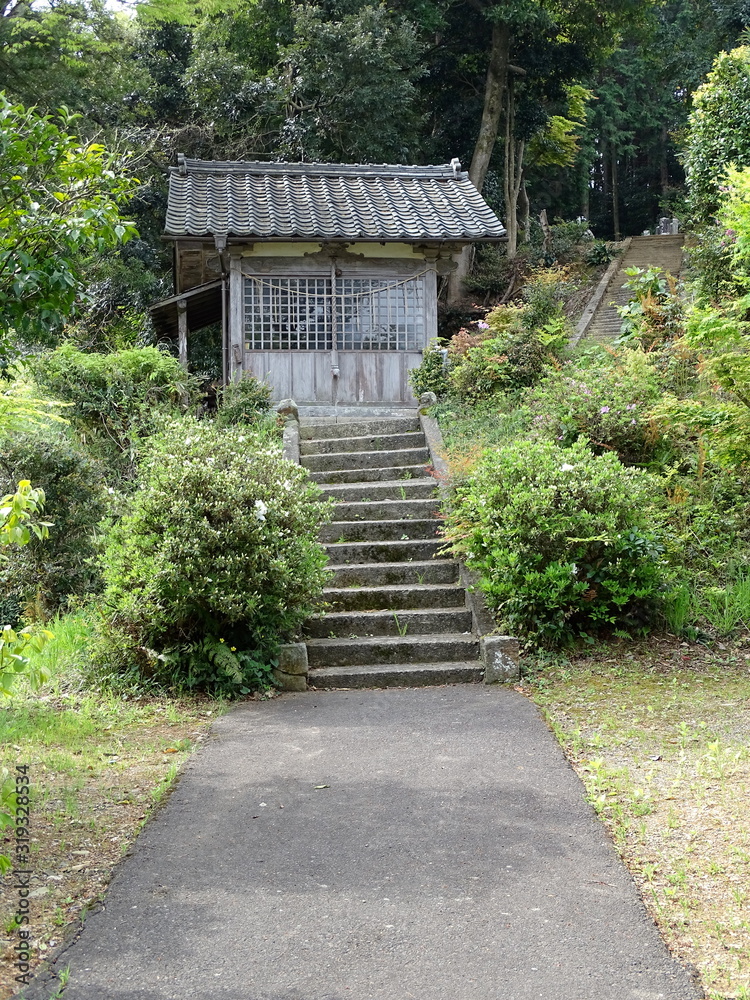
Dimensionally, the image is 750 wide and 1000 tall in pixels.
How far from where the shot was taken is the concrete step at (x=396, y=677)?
7336 mm

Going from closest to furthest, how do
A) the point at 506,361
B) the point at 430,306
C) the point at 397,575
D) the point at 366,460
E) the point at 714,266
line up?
the point at 397,575
the point at 366,460
the point at 506,361
the point at 714,266
the point at 430,306

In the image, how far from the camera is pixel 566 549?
727 centimetres

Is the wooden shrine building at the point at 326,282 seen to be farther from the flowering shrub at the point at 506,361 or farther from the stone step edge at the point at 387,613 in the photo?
the stone step edge at the point at 387,613

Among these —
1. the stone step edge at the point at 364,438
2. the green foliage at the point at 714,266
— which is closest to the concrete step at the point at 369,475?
the stone step edge at the point at 364,438

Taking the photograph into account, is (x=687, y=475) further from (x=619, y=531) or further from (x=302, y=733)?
(x=302, y=733)

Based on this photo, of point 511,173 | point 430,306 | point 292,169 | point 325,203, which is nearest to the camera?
Answer: point 430,306

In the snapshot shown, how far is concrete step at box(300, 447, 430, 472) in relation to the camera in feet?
36.8

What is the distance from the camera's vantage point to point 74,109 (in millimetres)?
17766

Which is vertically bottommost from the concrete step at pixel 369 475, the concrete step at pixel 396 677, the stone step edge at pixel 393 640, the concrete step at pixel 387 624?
the concrete step at pixel 396 677

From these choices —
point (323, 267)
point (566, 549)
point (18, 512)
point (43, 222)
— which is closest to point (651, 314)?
point (323, 267)

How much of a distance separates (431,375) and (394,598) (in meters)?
6.09

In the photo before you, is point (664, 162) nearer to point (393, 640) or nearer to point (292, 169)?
point (292, 169)

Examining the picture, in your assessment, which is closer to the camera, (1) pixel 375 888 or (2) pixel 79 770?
(1) pixel 375 888

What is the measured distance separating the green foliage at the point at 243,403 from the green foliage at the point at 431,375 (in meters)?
2.28
